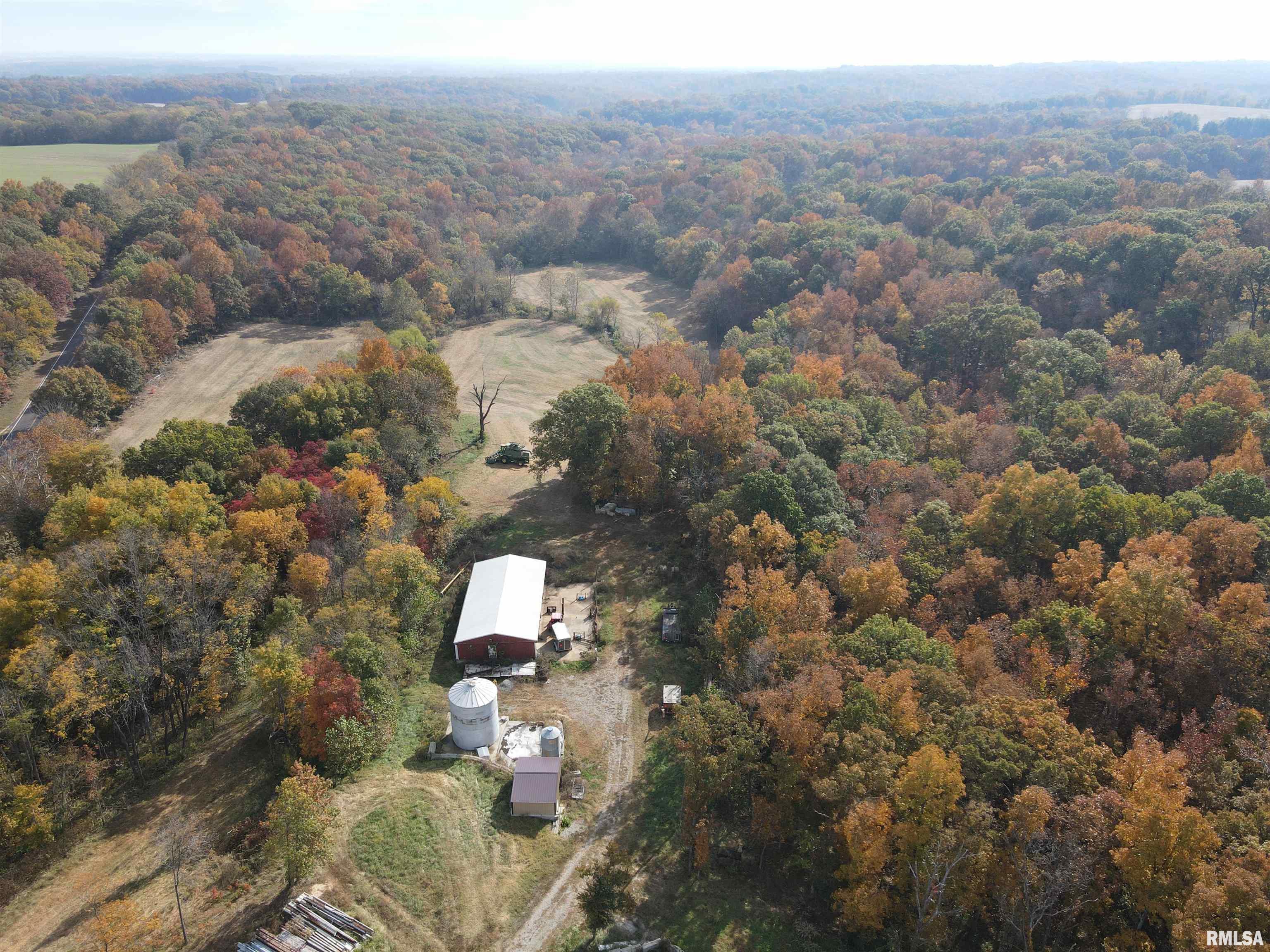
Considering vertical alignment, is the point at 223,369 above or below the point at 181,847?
above

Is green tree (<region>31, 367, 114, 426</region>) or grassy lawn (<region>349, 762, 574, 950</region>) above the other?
green tree (<region>31, 367, 114, 426</region>)

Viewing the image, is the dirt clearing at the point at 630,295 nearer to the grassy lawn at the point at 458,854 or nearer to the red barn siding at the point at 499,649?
the red barn siding at the point at 499,649

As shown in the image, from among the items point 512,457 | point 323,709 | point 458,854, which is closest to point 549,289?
point 512,457

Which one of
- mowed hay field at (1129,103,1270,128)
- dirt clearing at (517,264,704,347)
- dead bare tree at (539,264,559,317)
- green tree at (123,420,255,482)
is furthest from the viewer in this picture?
mowed hay field at (1129,103,1270,128)

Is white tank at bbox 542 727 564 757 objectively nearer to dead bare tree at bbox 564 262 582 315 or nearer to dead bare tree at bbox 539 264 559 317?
dead bare tree at bbox 539 264 559 317

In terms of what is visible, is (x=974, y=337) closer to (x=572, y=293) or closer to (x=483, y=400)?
(x=483, y=400)

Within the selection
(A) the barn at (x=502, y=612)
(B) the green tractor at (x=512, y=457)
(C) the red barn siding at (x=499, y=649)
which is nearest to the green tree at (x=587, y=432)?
(B) the green tractor at (x=512, y=457)

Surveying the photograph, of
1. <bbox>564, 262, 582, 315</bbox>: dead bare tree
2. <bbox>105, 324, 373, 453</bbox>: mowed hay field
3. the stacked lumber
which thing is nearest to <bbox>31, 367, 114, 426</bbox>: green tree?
<bbox>105, 324, 373, 453</bbox>: mowed hay field
